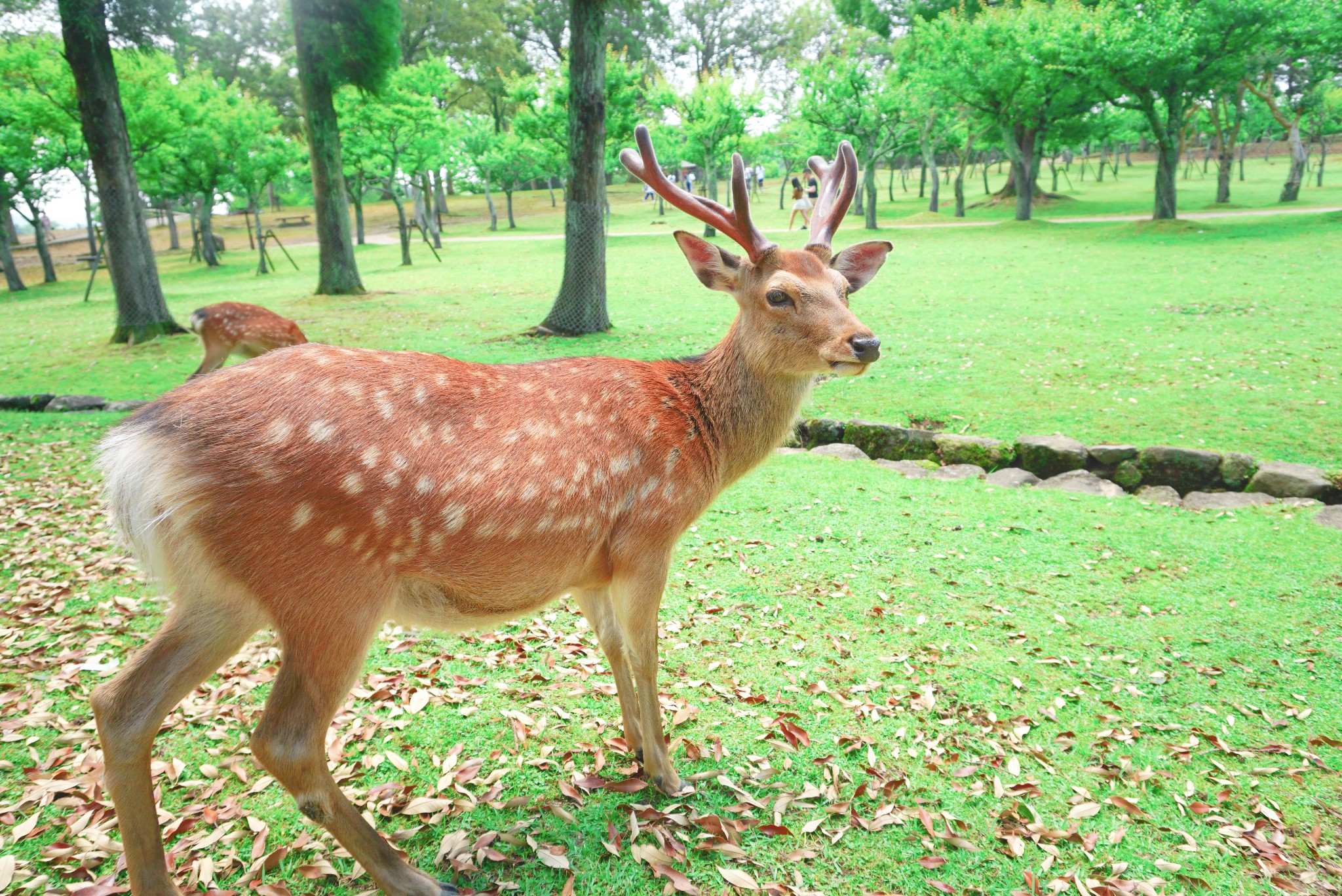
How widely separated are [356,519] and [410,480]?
184mm

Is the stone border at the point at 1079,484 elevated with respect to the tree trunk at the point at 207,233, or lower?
lower

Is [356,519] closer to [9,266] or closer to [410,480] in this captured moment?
[410,480]

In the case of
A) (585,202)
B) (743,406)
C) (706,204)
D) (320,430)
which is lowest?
(743,406)

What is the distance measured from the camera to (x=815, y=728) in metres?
3.50

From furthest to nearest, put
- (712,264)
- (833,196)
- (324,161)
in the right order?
1. (324,161)
2. (833,196)
3. (712,264)

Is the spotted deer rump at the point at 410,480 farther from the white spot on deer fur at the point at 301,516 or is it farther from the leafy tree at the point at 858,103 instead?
the leafy tree at the point at 858,103

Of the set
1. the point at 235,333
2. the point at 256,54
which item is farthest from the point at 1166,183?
the point at 256,54

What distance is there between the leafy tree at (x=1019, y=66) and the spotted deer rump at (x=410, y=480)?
2337 cm

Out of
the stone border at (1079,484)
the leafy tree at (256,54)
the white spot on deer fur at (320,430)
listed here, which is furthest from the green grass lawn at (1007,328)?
the leafy tree at (256,54)

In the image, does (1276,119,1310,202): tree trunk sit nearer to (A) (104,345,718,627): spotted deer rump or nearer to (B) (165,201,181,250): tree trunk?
(A) (104,345,718,627): spotted deer rump

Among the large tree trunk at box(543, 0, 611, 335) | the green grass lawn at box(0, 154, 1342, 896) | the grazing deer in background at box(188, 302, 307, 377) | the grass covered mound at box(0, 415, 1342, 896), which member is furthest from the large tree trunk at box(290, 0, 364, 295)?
the grass covered mound at box(0, 415, 1342, 896)

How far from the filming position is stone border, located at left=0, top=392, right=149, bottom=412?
8562 millimetres

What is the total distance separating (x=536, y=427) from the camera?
267cm

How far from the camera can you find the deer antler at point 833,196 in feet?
11.6
